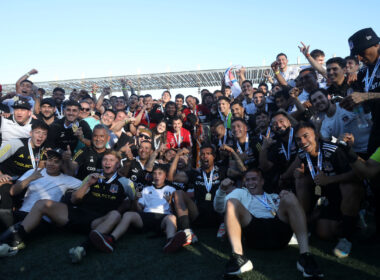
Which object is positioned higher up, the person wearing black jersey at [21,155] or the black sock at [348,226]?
the person wearing black jersey at [21,155]

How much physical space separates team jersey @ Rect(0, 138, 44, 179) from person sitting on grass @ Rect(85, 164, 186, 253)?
82.5 inches

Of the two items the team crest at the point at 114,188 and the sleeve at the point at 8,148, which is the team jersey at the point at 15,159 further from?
the team crest at the point at 114,188

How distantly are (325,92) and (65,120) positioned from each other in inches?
220

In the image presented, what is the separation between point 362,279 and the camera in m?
3.01

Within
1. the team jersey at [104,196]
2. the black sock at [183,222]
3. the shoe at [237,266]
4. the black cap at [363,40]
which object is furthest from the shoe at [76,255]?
the black cap at [363,40]

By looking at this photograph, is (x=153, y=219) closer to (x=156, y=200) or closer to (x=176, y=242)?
(x=156, y=200)

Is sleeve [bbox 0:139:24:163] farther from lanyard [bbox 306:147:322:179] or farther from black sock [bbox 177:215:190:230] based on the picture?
lanyard [bbox 306:147:322:179]

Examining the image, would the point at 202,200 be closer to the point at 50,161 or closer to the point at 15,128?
→ the point at 50,161

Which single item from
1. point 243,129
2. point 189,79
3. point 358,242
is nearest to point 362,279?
point 358,242

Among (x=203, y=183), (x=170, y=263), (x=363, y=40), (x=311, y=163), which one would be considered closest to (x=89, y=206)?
(x=170, y=263)

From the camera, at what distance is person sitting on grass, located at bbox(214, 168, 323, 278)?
124 inches

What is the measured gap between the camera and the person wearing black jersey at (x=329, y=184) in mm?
3834

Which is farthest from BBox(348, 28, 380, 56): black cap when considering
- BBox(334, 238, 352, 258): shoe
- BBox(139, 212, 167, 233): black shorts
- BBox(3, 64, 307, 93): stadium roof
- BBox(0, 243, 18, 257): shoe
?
BBox(3, 64, 307, 93): stadium roof

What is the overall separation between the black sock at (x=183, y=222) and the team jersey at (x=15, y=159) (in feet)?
9.32
